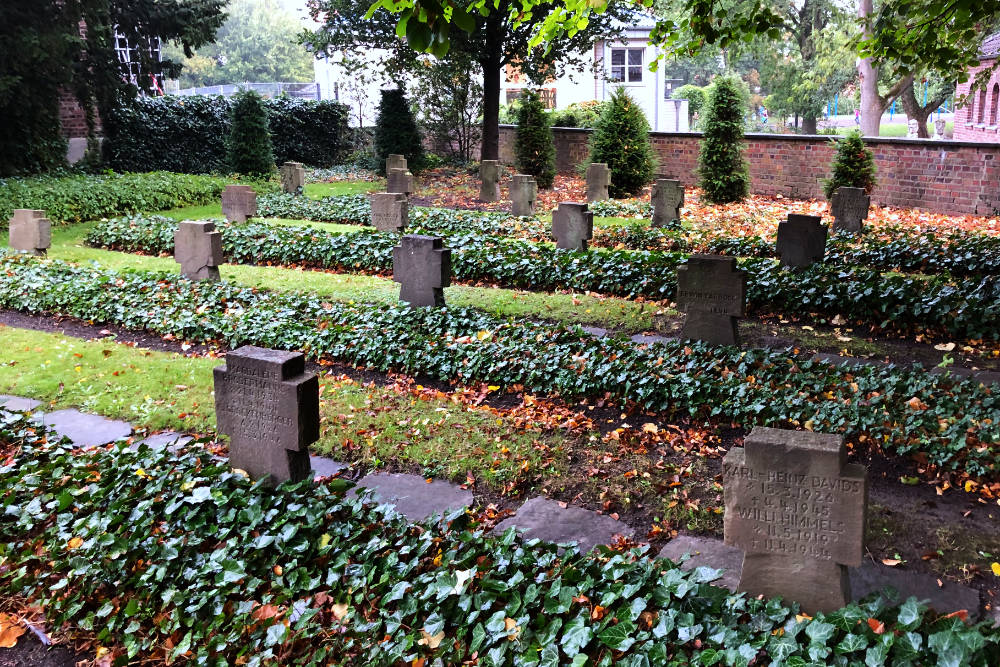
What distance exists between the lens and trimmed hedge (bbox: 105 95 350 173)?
891 inches

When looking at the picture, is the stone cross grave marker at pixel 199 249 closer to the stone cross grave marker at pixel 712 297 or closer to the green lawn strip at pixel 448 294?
the green lawn strip at pixel 448 294

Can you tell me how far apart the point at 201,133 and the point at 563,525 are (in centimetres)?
2301

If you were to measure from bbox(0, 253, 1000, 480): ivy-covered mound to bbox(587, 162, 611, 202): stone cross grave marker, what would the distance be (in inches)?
422

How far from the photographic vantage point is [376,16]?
22.2m

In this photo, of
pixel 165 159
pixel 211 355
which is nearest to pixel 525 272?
pixel 211 355

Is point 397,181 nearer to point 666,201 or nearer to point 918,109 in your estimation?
point 666,201

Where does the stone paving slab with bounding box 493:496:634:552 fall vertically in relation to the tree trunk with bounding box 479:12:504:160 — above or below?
below

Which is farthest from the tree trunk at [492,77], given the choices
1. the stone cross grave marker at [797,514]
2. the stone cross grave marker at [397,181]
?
the stone cross grave marker at [797,514]

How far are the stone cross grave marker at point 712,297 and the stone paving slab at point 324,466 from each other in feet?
12.4

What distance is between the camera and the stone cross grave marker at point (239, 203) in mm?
14664

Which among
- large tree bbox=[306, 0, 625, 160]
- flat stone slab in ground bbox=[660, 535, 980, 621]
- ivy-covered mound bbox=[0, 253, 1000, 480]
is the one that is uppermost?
large tree bbox=[306, 0, 625, 160]

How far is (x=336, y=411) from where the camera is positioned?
254 inches

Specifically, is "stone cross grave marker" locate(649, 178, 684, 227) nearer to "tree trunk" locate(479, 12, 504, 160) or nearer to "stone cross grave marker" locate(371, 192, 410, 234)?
"stone cross grave marker" locate(371, 192, 410, 234)

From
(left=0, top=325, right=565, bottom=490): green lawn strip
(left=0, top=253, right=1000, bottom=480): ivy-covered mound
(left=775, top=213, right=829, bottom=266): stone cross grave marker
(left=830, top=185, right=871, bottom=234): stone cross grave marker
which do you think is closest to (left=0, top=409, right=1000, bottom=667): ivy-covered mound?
(left=0, top=325, right=565, bottom=490): green lawn strip
